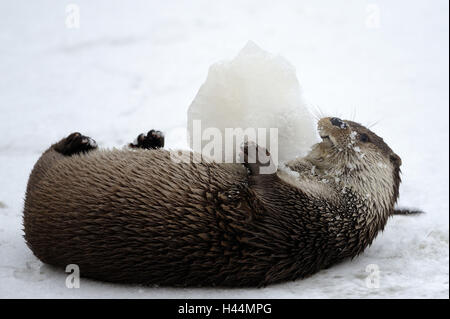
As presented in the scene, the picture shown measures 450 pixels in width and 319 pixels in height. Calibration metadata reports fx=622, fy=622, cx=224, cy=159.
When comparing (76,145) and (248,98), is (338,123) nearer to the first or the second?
(248,98)

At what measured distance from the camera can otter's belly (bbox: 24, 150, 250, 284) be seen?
3.16 metres

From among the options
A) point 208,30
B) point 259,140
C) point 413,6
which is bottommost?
point 259,140

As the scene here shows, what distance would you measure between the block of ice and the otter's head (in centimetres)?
29

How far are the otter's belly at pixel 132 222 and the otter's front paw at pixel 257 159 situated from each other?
14 cm

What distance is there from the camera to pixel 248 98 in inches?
151

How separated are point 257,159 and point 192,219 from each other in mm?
584

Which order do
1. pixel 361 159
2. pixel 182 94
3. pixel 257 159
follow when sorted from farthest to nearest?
pixel 182 94, pixel 361 159, pixel 257 159

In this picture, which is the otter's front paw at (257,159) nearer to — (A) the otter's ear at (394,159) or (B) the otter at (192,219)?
(B) the otter at (192,219)

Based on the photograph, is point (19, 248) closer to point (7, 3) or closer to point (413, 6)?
point (7, 3)

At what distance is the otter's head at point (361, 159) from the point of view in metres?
3.72

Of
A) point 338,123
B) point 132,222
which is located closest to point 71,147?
point 132,222

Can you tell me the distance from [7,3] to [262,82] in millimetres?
6999
